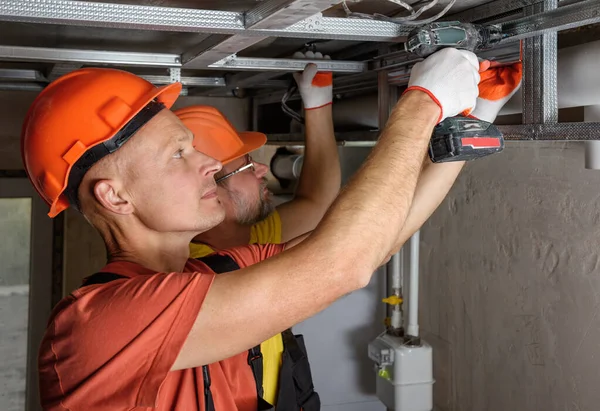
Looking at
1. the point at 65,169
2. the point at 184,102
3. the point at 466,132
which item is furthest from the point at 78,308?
the point at 184,102

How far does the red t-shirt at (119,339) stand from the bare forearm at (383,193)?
229 millimetres

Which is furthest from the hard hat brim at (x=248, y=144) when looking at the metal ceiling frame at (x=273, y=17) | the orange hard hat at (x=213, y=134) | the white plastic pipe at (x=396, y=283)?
the white plastic pipe at (x=396, y=283)

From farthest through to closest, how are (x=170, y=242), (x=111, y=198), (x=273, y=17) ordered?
(x=170, y=242) → (x=111, y=198) → (x=273, y=17)

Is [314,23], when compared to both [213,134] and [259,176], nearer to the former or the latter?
[213,134]

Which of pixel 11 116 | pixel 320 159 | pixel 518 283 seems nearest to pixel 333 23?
pixel 320 159

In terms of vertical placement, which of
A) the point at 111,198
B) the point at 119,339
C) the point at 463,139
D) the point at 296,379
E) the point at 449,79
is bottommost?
the point at 296,379

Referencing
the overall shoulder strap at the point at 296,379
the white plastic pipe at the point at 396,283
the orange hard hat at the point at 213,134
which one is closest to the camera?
the overall shoulder strap at the point at 296,379

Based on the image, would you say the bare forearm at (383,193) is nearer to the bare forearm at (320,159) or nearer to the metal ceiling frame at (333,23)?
the metal ceiling frame at (333,23)

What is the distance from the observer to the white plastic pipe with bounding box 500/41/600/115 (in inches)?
46.0

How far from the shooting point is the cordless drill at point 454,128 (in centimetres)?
108

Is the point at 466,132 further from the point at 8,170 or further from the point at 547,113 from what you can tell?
the point at 8,170

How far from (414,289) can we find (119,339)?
183 cm

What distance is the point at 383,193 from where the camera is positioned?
0.96 meters

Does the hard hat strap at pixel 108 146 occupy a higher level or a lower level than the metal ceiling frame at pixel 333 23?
lower
